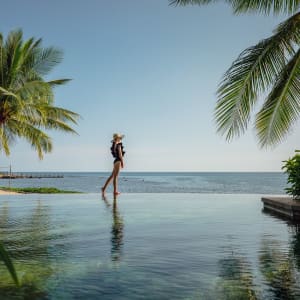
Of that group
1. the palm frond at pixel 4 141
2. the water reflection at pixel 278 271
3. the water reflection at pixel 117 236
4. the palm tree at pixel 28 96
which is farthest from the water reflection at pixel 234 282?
the palm frond at pixel 4 141

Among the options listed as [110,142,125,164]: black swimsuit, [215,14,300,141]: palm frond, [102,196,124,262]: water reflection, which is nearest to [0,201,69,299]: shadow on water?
[102,196,124,262]: water reflection

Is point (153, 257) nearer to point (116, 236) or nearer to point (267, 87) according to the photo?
point (116, 236)

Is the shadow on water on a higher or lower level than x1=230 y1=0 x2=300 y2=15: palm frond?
lower

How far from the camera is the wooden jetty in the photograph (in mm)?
6979

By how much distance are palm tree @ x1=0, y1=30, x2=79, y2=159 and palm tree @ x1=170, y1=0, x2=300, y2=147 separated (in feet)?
36.1

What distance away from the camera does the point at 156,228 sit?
605cm

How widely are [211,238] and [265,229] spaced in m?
1.30

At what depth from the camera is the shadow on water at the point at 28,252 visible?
2801 millimetres

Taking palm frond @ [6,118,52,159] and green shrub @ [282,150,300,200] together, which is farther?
palm frond @ [6,118,52,159]

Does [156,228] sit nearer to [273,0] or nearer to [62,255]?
[62,255]

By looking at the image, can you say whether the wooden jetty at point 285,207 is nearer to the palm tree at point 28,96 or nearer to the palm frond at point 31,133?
the palm tree at point 28,96

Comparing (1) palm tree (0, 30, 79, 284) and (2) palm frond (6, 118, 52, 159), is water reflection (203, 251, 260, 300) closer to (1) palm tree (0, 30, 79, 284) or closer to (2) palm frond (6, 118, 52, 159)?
(1) palm tree (0, 30, 79, 284)

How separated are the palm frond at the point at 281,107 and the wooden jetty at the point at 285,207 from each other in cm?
128

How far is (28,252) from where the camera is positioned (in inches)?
169
